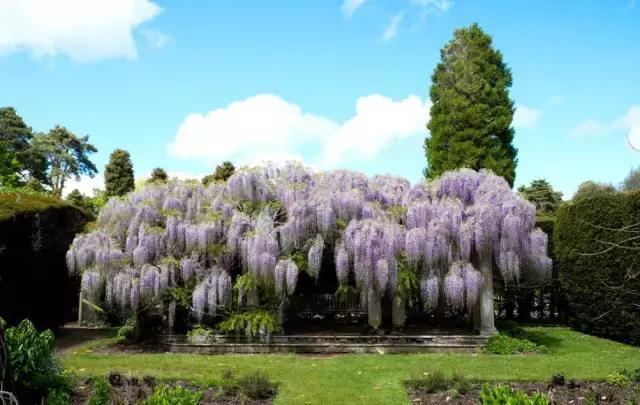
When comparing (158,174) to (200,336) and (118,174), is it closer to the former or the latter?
(118,174)

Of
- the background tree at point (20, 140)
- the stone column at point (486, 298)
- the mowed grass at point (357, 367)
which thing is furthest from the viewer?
the background tree at point (20, 140)

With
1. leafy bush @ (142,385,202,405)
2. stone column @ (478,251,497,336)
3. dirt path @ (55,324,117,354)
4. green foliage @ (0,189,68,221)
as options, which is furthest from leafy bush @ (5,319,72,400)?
stone column @ (478,251,497,336)

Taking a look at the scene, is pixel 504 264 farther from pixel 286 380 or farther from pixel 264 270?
pixel 286 380

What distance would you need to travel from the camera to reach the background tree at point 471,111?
78.7 feet

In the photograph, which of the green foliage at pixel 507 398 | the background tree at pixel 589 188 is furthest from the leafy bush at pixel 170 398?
the background tree at pixel 589 188

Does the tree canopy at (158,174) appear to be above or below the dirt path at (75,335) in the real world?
above

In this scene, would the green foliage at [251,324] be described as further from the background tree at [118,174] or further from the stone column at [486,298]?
the background tree at [118,174]

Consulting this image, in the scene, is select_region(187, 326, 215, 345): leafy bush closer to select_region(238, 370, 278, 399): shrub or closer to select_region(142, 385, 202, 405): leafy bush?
select_region(238, 370, 278, 399): shrub

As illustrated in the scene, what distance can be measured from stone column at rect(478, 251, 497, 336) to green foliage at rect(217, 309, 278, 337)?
3.89m

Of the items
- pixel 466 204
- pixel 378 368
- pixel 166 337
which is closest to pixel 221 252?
pixel 166 337

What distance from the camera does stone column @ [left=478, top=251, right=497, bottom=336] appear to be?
1177cm

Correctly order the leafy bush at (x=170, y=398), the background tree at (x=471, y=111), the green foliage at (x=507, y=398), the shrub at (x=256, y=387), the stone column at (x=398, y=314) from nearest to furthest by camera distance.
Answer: the green foliage at (x=507, y=398) → the leafy bush at (x=170, y=398) → the shrub at (x=256, y=387) → the stone column at (x=398, y=314) → the background tree at (x=471, y=111)

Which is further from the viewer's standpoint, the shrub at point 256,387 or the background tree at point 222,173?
the background tree at point 222,173

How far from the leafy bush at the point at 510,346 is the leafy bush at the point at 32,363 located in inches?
282
